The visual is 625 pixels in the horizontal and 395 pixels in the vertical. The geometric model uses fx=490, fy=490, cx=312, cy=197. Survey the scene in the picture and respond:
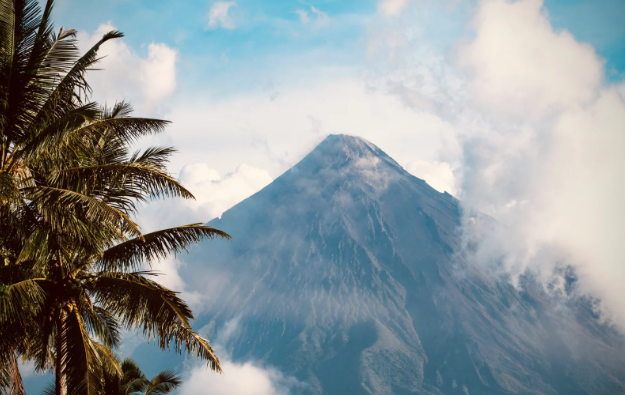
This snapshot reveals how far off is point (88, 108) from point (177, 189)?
1883mm

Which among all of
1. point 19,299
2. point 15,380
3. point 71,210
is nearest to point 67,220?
point 71,210

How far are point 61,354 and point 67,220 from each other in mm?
2280

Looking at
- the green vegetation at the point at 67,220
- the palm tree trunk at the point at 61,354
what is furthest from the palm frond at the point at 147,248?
the palm tree trunk at the point at 61,354

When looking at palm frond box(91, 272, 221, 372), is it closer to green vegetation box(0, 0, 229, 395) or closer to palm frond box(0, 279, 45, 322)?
green vegetation box(0, 0, 229, 395)

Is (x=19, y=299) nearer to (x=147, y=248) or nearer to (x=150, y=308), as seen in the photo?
(x=150, y=308)

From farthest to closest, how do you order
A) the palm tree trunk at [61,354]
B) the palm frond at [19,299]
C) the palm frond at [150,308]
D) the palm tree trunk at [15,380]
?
1. the palm tree trunk at [15,380]
2. the palm frond at [150,308]
3. the palm tree trunk at [61,354]
4. the palm frond at [19,299]

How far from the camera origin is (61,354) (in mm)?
7934

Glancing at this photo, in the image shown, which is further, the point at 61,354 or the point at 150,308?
the point at 150,308

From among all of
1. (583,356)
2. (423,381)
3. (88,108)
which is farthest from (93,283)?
(583,356)

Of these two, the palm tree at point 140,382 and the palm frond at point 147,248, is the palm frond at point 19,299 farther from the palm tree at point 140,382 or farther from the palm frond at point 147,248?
the palm tree at point 140,382

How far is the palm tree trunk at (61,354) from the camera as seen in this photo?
7902 millimetres

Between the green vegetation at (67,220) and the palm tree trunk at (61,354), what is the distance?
0.05ft

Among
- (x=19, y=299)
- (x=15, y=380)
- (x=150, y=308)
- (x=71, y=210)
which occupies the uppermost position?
(x=71, y=210)

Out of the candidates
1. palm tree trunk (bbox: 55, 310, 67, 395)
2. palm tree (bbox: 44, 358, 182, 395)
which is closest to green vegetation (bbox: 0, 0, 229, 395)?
palm tree trunk (bbox: 55, 310, 67, 395)
